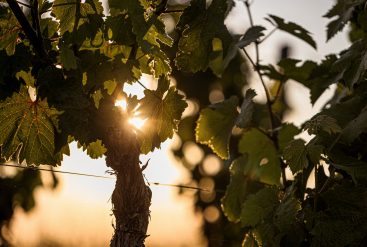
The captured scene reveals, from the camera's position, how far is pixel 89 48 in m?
2.33

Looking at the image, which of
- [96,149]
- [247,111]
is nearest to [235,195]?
[247,111]

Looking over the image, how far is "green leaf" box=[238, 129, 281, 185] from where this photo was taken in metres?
3.57

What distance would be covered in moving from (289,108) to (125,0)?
30.9 feet

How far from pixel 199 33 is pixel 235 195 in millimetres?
1382

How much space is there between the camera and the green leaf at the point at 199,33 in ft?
7.55

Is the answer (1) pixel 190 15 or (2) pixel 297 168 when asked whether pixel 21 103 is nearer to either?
(1) pixel 190 15

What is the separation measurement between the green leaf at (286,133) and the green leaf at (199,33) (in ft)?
3.94

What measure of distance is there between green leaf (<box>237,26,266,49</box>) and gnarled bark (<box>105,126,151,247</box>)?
0.76 metres

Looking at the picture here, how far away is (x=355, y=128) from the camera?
8.38 feet

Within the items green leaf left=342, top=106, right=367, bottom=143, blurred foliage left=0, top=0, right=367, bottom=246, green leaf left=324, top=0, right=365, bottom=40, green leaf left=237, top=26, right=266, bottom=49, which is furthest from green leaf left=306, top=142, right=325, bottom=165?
green leaf left=324, top=0, right=365, bottom=40

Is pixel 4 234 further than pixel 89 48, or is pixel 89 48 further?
pixel 4 234

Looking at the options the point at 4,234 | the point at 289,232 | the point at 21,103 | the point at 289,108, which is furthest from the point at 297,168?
the point at 289,108

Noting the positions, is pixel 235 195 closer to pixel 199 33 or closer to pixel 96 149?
pixel 96 149

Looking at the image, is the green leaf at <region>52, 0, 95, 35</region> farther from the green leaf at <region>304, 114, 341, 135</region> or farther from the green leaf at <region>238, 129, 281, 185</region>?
the green leaf at <region>238, 129, 281, 185</region>
